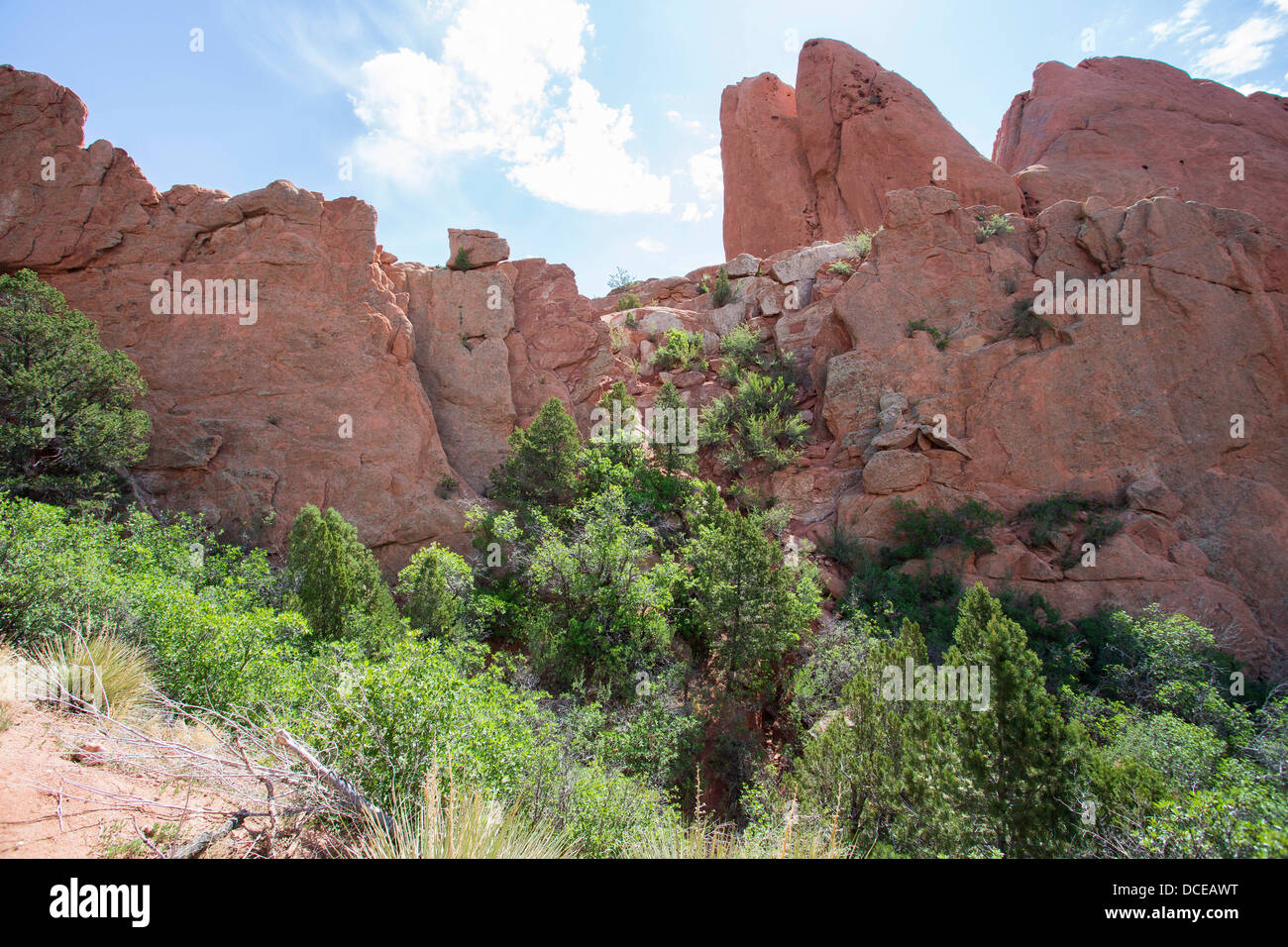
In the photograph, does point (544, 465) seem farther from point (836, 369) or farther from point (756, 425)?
point (836, 369)

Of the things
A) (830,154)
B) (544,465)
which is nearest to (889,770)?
(544,465)

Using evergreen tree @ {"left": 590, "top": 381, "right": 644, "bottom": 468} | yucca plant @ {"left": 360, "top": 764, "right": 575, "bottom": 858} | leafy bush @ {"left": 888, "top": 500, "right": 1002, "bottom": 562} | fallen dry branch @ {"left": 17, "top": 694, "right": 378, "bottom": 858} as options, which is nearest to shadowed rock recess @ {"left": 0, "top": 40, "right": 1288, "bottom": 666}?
leafy bush @ {"left": 888, "top": 500, "right": 1002, "bottom": 562}

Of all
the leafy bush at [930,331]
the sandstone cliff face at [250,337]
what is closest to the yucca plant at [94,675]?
the sandstone cliff face at [250,337]

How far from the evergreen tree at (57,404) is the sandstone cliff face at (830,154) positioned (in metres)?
33.9

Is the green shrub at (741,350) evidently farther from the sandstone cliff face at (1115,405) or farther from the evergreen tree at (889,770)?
the evergreen tree at (889,770)

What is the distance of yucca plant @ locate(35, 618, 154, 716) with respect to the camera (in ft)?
21.8

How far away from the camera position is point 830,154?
35531mm

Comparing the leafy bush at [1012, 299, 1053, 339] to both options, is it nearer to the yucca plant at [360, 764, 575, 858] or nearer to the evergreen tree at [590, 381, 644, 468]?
the evergreen tree at [590, 381, 644, 468]

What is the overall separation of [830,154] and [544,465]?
2937 cm

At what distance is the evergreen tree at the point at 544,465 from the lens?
1934cm

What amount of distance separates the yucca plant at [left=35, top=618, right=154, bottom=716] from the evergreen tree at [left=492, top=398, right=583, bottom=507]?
1185 cm
